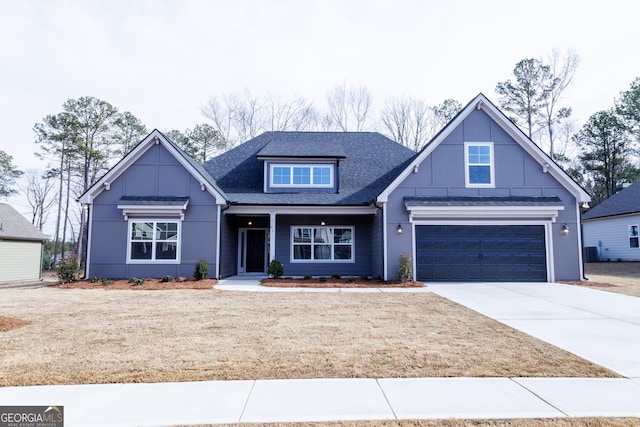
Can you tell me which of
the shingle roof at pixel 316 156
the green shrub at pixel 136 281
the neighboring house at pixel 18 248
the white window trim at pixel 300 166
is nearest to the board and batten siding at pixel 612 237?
the shingle roof at pixel 316 156

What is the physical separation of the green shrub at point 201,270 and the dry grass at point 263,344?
4630 millimetres

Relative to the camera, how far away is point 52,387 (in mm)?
4238

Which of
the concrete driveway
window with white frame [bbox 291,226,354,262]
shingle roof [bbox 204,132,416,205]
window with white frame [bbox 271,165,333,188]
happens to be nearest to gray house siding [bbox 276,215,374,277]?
window with white frame [bbox 291,226,354,262]

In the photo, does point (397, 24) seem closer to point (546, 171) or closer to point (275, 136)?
point (546, 171)

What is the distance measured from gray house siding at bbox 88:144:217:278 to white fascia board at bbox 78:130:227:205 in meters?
0.14

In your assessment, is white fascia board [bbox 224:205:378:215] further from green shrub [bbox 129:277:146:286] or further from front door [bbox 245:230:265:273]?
green shrub [bbox 129:277:146:286]

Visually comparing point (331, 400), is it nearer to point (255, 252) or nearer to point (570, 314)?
point (570, 314)

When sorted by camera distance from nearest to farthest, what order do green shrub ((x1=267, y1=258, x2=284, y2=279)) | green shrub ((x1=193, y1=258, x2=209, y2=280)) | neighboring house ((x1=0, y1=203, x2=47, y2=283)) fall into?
green shrub ((x1=193, y1=258, x2=209, y2=280))
green shrub ((x1=267, y1=258, x2=284, y2=279))
neighboring house ((x1=0, y1=203, x2=47, y2=283))

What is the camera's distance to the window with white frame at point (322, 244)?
16859 mm

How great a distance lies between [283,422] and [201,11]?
10.5m

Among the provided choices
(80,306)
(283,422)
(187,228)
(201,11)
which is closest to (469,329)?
(283,422)

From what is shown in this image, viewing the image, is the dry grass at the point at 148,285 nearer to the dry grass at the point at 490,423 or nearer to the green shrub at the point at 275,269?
the green shrub at the point at 275,269

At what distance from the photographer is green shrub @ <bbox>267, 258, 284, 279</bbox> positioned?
15211mm

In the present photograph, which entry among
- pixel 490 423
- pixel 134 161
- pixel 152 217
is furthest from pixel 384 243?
pixel 490 423
